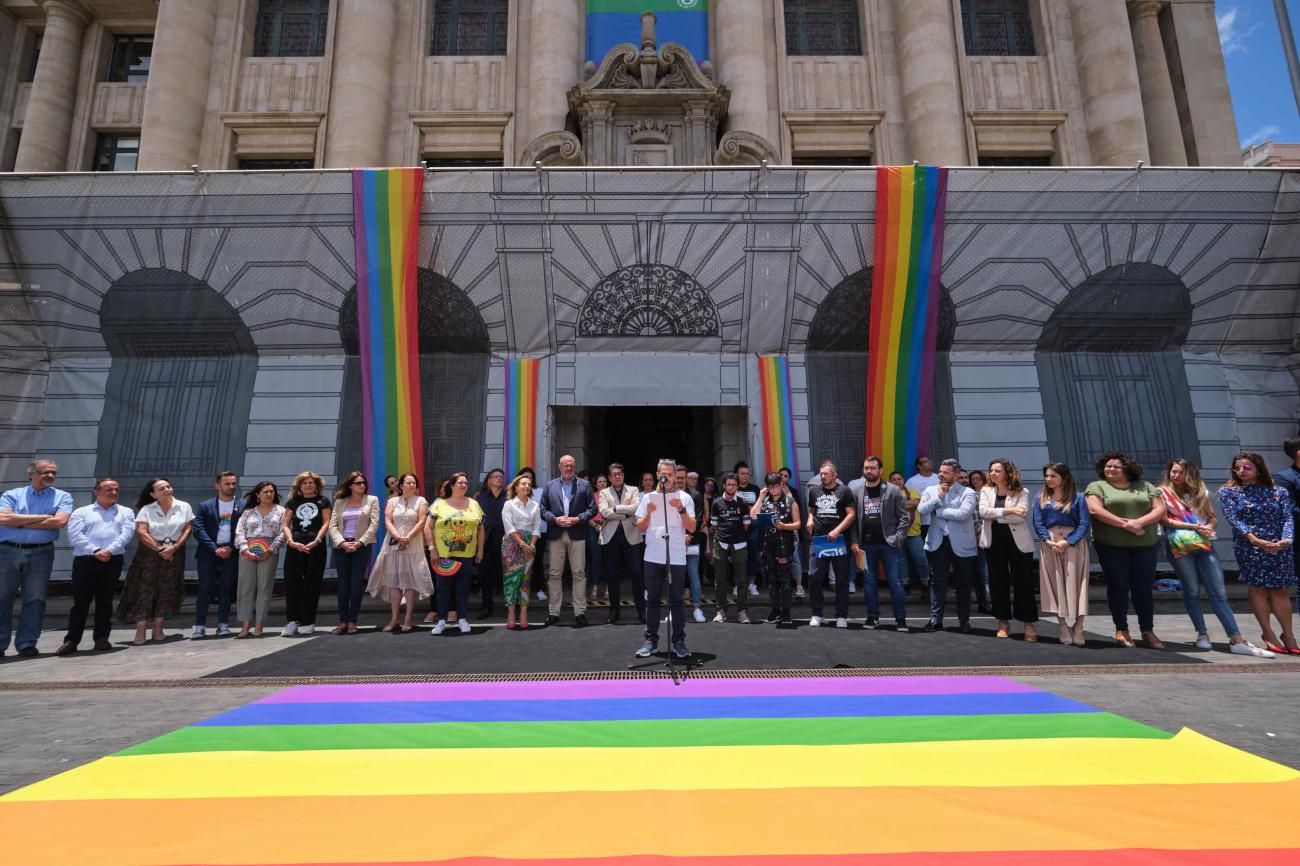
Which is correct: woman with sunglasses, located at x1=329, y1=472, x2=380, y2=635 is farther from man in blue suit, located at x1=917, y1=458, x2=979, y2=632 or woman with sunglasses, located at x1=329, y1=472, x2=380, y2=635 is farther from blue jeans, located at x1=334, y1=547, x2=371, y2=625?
man in blue suit, located at x1=917, y1=458, x2=979, y2=632

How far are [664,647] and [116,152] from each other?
74.9 feet

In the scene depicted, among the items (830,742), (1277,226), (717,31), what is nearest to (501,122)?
(717,31)

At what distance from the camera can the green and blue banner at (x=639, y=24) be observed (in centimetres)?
1634

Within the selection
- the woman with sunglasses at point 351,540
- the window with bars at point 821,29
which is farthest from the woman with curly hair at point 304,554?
the window with bars at point 821,29

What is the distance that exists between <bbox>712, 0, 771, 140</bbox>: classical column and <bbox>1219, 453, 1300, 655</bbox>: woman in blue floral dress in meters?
12.6

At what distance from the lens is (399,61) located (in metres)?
17.0

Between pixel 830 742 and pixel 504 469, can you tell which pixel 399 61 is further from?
pixel 830 742

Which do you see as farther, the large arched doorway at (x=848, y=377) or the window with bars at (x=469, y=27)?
the window with bars at (x=469, y=27)

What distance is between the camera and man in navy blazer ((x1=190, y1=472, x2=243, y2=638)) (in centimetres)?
714

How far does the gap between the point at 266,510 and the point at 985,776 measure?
24.7 feet

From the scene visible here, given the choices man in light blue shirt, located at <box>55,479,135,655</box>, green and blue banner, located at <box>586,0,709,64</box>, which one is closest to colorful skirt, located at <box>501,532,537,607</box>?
man in light blue shirt, located at <box>55,479,135,655</box>

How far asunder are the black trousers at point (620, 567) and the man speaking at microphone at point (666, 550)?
66.2 inches

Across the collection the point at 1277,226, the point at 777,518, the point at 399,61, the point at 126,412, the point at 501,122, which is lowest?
the point at 777,518

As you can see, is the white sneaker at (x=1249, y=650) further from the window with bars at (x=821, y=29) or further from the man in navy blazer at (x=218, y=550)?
the window with bars at (x=821, y=29)
